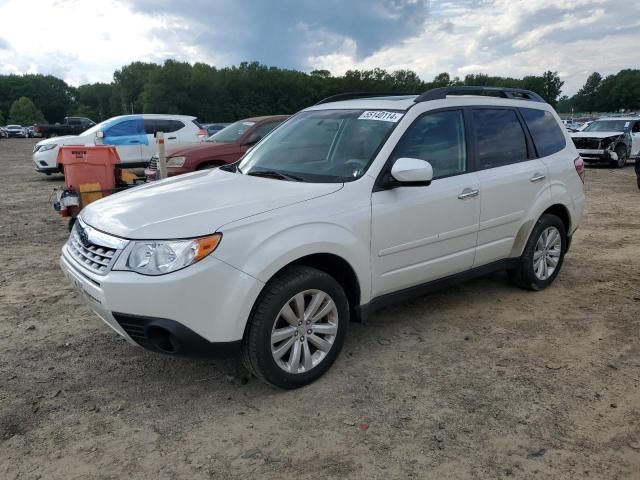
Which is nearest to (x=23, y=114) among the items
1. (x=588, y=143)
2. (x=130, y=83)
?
(x=130, y=83)

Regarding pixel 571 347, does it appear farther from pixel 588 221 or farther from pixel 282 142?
pixel 588 221

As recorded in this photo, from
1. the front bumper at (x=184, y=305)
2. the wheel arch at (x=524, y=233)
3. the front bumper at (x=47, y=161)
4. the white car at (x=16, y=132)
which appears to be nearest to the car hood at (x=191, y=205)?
the front bumper at (x=184, y=305)

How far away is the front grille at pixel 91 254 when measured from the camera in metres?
2.98

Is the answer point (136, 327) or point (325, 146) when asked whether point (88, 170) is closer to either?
point (325, 146)

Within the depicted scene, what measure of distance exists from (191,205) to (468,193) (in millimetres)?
2144

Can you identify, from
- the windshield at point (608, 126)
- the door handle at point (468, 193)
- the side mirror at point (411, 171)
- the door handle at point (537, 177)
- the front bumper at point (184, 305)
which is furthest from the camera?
the windshield at point (608, 126)

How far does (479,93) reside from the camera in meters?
4.59

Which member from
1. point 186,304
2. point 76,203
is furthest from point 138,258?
point 76,203

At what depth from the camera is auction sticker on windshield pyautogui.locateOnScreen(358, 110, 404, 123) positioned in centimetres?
384

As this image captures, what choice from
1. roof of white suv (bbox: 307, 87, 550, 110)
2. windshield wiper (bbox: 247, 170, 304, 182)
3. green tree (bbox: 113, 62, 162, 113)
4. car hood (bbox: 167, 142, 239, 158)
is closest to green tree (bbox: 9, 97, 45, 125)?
green tree (bbox: 113, 62, 162, 113)

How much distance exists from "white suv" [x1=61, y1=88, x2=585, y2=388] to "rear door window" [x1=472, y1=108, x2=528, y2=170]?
15 millimetres

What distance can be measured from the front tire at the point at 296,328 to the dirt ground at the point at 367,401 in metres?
0.17

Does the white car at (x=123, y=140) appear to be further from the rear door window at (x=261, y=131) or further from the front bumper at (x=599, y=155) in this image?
the front bumper at (x=599, y=155)

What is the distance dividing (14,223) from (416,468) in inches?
315
